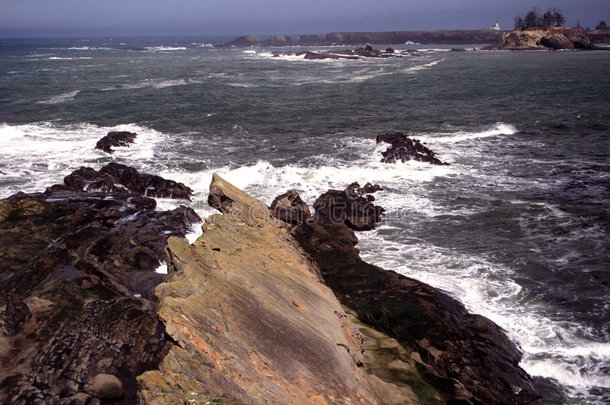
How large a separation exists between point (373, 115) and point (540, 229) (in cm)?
2194

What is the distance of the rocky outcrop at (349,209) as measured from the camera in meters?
16.1

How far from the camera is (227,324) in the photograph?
5672 mm

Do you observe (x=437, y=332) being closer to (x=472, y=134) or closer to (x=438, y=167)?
(x=438, y=167)

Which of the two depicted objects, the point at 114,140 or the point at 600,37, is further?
the point at 600,37

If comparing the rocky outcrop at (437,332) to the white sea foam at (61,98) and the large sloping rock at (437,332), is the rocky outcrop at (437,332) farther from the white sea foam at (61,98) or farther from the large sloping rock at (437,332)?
the white sea foam at (61,98)

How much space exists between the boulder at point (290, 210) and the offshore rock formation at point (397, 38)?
525 feet

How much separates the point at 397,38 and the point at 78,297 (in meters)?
183

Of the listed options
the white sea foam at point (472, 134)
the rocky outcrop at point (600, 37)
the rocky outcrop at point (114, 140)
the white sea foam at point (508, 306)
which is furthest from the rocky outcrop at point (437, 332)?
the rocky outcrop at point (600, 37)

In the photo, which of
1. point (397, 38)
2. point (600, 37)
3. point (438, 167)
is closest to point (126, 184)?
point (438, 167)

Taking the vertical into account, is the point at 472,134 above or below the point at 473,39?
below

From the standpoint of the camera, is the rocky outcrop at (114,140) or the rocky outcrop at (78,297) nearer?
the rocky outcrop at (78,297)

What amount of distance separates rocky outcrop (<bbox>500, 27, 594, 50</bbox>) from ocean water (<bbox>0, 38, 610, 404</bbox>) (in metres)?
61.8

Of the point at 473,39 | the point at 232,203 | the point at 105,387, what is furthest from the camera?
the point at 473,39

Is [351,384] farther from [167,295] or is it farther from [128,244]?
[128,244]
